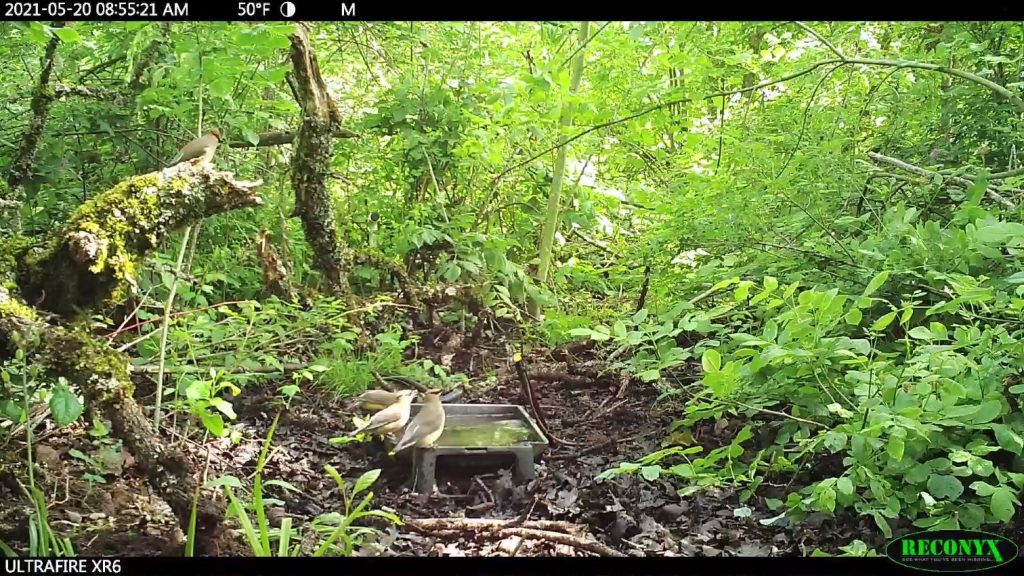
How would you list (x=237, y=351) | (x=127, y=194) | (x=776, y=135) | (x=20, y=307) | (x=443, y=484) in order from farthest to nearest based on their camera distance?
(x=776, y=135), (x=237, y=351), (x=443, y=484), (x=127, y=194), (x=20, y=307)

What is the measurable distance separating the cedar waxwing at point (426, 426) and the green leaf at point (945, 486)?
0.77 metres

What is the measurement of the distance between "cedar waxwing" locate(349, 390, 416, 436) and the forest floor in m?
0.04

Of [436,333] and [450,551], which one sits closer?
[450,551]

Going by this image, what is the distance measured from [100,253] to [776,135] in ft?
4.68

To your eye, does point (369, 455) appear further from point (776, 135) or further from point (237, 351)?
point (776, 135)

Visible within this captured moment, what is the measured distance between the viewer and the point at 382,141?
167 cm

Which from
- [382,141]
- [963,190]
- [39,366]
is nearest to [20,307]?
[39,366]

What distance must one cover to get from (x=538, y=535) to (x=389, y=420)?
339 millimetres

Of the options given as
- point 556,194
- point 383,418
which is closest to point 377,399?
point 383,418

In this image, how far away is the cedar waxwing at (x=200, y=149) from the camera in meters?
1.28
